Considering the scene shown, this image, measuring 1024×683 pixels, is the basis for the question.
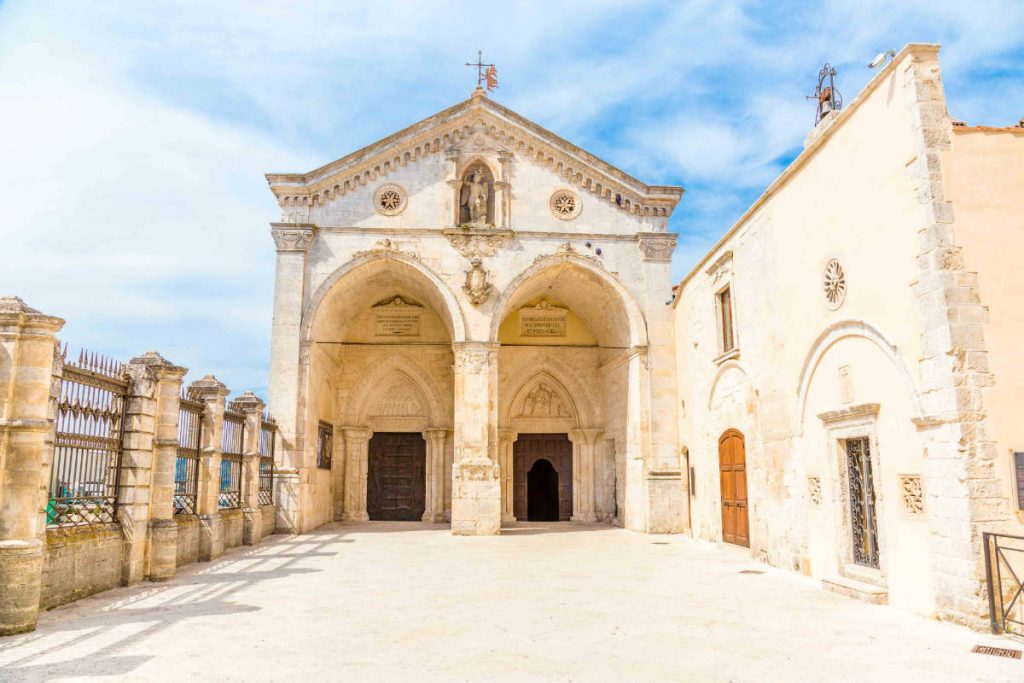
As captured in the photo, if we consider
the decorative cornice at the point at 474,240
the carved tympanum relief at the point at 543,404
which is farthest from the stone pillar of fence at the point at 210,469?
the carved tympanum relief at the point at 543,404

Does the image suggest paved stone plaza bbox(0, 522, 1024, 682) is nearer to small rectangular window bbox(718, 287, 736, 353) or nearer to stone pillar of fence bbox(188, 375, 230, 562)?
stone pillar of fence bbox(188, 375, 230, 562)

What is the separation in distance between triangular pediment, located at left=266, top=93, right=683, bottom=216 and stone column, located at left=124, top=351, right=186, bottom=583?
31.3ft

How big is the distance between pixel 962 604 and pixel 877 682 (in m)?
2.25

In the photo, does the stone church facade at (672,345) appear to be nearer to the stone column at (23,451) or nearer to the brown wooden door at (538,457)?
the brown wooden door at (538,457)

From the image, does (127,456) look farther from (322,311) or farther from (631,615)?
→ (322,311)

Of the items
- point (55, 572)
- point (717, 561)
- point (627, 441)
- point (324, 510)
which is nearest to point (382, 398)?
point (324, 510)

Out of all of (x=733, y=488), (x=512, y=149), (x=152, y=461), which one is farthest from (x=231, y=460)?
(x=512, y=149)

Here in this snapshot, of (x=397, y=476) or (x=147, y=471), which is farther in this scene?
(x=397, y=476)

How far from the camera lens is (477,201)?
735 inches

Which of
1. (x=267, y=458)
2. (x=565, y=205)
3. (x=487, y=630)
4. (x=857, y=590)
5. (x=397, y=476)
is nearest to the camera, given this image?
(x=487, y=630)

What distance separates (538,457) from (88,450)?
14883 millimetres

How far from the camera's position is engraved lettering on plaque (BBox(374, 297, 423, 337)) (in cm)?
2192

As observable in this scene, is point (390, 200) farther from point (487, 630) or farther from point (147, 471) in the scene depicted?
point (487, 630)

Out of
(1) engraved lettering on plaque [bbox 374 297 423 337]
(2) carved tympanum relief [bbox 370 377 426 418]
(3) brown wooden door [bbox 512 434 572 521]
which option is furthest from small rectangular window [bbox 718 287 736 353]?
(2) carved tympanum relief [bbox 370 377 426 418]
